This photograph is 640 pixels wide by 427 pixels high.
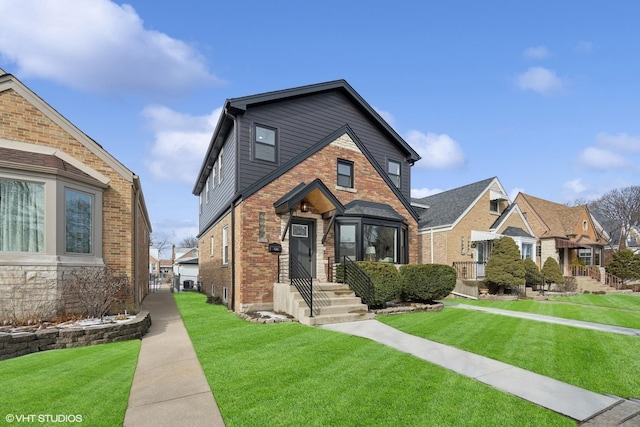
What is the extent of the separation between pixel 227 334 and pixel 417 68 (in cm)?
1425

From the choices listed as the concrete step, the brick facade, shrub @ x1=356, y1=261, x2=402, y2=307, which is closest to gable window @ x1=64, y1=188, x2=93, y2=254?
the brick facade

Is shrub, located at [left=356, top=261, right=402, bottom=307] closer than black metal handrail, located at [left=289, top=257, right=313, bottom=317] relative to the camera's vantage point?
No

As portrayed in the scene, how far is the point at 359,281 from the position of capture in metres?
11.4

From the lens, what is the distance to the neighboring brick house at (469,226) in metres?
20.0

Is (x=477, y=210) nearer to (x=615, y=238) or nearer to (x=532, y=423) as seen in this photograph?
(x=532, y=423)

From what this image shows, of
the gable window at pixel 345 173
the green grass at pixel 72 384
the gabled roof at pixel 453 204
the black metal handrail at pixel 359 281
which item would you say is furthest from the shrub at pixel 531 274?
the green grass at pixel 72 384

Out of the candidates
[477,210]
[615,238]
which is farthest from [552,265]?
[615,238]

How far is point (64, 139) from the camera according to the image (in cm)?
970

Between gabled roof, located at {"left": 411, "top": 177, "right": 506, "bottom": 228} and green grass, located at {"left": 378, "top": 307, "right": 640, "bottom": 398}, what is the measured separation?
34.3 feet

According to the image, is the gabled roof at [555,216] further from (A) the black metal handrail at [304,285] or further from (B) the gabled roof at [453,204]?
(A) the black metal handrail at [304,285]

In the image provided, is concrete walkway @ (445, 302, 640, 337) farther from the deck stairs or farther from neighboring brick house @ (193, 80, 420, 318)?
the deck stairs

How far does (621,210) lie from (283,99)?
46277mm

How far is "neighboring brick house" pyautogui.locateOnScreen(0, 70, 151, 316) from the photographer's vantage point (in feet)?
26.8

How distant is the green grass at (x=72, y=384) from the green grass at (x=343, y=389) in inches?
48.4
